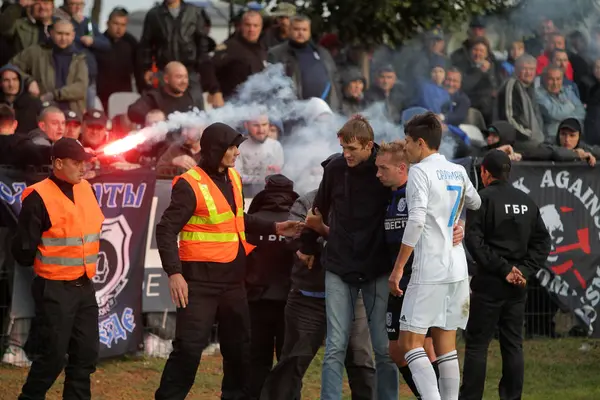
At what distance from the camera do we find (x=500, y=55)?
17.8 meters

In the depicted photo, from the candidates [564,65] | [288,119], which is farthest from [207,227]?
[564,65]

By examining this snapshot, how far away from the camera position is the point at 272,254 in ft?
31.7

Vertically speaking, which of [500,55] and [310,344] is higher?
[500,55]

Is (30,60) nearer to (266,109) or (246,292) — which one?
(266,109)

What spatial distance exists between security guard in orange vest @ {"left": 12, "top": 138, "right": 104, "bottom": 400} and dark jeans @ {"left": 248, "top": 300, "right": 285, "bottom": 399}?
1.38 m

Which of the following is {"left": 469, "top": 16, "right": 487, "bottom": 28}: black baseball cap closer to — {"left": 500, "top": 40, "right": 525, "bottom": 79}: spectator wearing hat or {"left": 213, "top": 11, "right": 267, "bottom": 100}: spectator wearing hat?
{"left": 500, "top": 40, "right": 525, "bottom": 79}: spectator wearing hat

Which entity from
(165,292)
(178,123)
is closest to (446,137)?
(178,123)

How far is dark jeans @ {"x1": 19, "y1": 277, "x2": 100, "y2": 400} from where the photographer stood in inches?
341

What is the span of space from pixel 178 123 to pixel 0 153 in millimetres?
2219

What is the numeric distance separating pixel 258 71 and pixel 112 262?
4.22m

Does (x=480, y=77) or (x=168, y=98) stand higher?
(x=480, y=77)

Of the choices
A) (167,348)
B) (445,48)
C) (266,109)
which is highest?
(445,48)

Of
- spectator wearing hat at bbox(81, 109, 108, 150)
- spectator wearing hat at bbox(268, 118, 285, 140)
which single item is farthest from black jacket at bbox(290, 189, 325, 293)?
spectator wearing hat at bbox(81, 109, 108, 150)

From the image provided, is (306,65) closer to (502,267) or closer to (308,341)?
(502,267)
